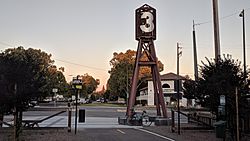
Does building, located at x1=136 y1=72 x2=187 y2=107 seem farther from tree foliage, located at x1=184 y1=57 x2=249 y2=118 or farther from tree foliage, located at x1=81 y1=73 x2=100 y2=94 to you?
tree foliage, located at x1=184 y1=57 x2=249 y2=118

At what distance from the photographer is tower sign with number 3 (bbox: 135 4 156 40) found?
26.9 metres

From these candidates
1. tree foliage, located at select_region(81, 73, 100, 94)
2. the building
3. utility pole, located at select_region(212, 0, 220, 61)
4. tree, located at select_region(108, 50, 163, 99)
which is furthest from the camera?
tree foliage, located at select_region(81, 73, 100, 94)

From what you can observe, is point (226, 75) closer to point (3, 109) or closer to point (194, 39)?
point (3, 109)

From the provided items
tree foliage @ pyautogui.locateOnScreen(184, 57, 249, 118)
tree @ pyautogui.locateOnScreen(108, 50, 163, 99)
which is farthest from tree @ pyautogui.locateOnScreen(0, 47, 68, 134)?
tree @ pyautogui.locateOnScreen(108, 50, 163, 99)

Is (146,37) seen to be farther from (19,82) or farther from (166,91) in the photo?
(166,91)

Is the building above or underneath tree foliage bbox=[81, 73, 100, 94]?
underneath

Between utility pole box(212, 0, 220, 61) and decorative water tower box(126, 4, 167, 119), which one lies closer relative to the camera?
utility pole box(212, 0, 220, 61)

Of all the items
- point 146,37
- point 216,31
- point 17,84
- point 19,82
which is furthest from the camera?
point 146,37

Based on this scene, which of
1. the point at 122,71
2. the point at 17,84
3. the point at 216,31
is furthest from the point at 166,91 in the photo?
the point at 17,84

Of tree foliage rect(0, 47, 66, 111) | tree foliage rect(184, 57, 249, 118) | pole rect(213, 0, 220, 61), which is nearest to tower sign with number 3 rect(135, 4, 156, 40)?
pole rect(213, 0, 220, 61)

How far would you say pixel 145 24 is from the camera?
26.9 meters

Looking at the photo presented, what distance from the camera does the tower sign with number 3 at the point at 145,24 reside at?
88.1 feet

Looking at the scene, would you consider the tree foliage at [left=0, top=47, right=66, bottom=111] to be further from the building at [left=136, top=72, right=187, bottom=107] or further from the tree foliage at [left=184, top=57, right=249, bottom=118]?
the building at [left=136, top=72, right=187, bottom=107]

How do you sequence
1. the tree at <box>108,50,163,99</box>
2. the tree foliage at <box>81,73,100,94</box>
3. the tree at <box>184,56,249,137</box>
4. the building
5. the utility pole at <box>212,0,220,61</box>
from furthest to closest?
the tree foliage at <box>81,73,100,94</box>
the building
the tree at <box>108,50,163,99</box>
the utility pole at <box>212,0,220,61</box>
the tree at <box>184,56,249,137</box>
